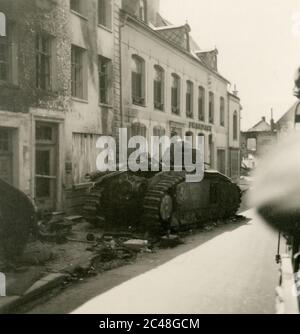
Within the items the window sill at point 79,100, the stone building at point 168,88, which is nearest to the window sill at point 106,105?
the stone building at point 168,88

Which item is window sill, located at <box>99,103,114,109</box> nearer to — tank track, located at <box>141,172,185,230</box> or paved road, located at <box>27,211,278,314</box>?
tank track, located at <box>141,172,185,230</box>

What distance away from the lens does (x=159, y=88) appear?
19094 mm

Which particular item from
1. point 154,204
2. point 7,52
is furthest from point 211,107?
point 154,204

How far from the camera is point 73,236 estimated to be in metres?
9.79

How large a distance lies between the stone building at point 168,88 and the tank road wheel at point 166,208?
6030 mm

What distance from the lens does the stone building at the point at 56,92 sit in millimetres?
10961

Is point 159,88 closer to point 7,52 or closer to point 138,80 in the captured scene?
point 138,80

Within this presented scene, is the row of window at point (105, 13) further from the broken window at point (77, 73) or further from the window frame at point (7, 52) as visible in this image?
the window frame at point (7, 52)

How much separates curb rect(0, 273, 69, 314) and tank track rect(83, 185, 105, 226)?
169 inches

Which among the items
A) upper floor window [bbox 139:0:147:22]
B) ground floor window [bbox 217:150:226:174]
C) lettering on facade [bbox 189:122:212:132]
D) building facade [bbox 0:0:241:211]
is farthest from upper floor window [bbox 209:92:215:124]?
upper floor window [bbox 139:0:147:22]

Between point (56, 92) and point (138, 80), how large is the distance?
5585 mm

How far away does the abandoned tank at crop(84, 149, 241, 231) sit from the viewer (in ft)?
33.0

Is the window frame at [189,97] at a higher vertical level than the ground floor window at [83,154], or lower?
higher
